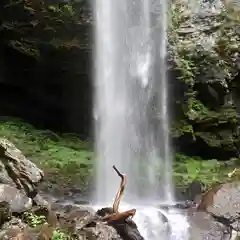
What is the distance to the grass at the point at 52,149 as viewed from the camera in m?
11.8

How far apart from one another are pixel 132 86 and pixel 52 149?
2.77 meters

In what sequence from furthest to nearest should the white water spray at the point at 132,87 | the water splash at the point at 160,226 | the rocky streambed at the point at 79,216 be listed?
the white water spray at the point at 132,87, the water splash at the point at 160,226, the rocky streambed at the point at 79,216

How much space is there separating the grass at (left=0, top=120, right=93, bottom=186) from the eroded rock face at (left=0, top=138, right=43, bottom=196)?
4121 mm

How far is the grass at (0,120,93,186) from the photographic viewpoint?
1181 centimetres

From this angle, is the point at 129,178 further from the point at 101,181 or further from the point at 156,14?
the point at 156,14

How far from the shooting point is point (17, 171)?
23.4 feet

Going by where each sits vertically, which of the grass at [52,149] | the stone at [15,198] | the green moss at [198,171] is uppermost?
the stone at [15,198]

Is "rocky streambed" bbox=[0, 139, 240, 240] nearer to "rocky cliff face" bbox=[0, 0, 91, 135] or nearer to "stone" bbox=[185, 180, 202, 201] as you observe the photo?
"stone" bbox=[185, 180, 202, 201]

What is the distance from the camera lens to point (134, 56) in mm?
13328

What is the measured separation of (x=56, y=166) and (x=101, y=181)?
117 cm

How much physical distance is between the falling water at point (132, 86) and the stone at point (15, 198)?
5953 millimetres

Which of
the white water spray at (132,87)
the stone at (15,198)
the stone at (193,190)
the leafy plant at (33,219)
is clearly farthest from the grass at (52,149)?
the leafy plant at (33,219)

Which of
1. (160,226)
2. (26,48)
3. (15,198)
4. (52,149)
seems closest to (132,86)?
(52,149)

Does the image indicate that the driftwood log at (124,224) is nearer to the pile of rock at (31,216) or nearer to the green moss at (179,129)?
the pile of rock at (31,216)
